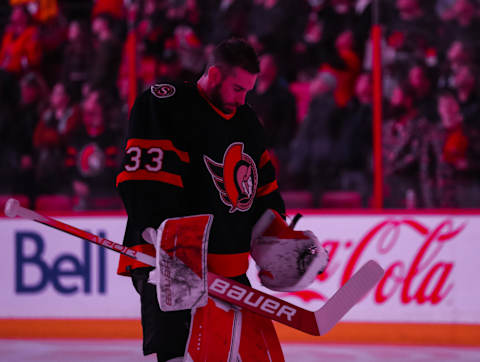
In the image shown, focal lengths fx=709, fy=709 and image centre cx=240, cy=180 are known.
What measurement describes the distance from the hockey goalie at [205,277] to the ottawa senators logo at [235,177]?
0.14m

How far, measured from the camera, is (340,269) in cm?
420

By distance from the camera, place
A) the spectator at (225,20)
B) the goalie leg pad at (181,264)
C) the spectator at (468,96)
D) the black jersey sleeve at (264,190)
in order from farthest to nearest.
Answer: the spectator at (225,20) < the spectator at (468,96) < the black jersey sleeve at (264,190) < the goalie leg pad at (181,264)

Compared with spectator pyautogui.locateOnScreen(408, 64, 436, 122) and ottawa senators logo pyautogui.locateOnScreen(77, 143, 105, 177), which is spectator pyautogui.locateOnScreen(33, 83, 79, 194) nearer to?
ottawa senators logo pyautogui.locateOnScreen(77, 143, 105, 177)

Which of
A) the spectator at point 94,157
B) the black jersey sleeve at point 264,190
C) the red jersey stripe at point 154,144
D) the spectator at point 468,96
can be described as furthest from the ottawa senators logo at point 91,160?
the red jersey stripe at point 154,144

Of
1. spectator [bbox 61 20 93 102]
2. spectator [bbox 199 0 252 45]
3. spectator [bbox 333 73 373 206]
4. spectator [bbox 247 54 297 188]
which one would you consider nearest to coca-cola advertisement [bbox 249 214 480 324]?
spectator [bbox 333 73 373 206]

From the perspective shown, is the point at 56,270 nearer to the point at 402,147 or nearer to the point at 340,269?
the point at 340,269

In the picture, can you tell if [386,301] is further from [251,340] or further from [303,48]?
[251,340]

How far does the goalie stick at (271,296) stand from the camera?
→ 1.63 meters

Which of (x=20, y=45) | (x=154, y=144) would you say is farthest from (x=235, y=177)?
(x=20, y=45)

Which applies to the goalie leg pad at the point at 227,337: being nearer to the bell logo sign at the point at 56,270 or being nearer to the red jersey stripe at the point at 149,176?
the red jersey stripe at the point at 149,176

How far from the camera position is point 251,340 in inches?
71.4

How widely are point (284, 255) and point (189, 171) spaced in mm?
369

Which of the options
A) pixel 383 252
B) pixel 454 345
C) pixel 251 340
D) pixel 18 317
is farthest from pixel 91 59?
pixel 251 340

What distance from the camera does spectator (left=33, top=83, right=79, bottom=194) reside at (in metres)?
4.50
